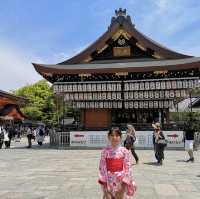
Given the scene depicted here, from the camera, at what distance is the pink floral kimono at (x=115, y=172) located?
19.6ft

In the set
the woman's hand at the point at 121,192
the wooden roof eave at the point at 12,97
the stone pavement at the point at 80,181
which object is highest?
the wooden roof eave at the point at 12,97

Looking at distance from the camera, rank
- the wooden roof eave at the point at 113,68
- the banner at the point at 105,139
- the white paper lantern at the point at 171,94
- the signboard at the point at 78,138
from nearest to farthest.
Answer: the banner at the point at 105,139 → the wooden roof eave at the point at 113,68 → the signboard at the point at 78,138 → the white paper lantern at the point at 171,94

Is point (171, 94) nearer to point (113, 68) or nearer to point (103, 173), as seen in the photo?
point (113, 68)

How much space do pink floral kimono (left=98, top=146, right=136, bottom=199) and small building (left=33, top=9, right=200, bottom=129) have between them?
21127 mm

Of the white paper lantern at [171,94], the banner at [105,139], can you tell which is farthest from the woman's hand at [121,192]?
the white paper lantern at [171,94]

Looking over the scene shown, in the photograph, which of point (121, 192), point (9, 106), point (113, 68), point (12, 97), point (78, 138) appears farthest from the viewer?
point (9, 106)

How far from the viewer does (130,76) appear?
2839 cm

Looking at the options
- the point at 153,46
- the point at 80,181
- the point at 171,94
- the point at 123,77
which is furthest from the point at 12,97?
the point at 80,181

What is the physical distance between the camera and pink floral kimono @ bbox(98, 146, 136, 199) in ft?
19.6

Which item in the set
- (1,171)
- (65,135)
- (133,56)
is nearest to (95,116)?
(65,135)

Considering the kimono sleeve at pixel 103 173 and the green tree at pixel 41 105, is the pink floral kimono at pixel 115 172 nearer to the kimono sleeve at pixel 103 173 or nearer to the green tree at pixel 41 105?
the kimono sleeve at pixel 103 173

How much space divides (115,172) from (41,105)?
69.9m

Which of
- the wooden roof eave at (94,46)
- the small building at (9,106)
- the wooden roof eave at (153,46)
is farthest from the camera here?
the small building at (9,106)

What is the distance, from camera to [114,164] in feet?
19.9
